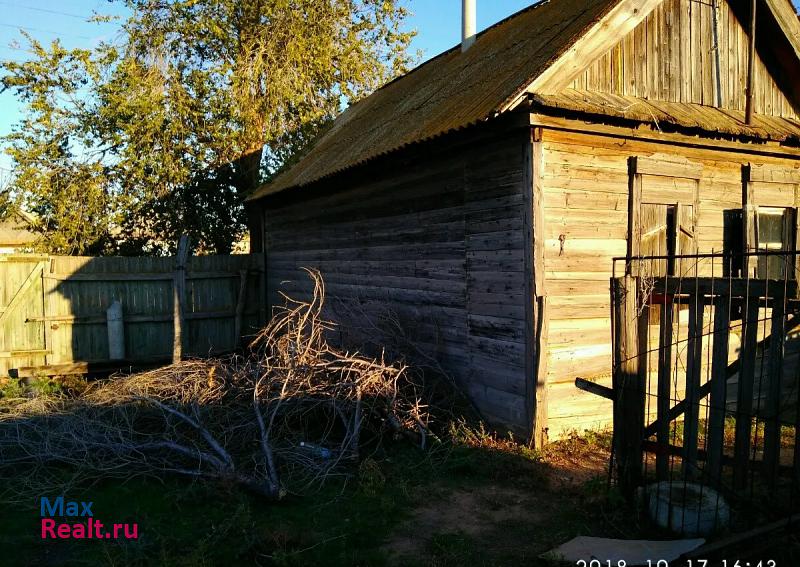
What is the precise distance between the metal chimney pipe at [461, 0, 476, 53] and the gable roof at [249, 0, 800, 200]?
0.16m

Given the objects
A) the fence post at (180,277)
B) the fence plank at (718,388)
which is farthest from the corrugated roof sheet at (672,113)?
the fence post at (180,277)

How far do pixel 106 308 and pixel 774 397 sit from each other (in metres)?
10.8

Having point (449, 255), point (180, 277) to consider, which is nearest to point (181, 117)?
point (180, 277)

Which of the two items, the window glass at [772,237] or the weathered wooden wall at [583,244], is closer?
the weathered wooden wall at [583,244]

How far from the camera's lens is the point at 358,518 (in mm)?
4965

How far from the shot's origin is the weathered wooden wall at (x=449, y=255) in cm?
673

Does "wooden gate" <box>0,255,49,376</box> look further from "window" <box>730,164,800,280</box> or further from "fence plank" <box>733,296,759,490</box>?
"window" <box>730,164,800,280</box>

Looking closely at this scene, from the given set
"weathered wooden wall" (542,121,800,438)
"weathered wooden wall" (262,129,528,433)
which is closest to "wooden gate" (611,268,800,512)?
"weathered wooden wall" (542,121,800,438)

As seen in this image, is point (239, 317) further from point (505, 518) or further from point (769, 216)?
point (769, 216)

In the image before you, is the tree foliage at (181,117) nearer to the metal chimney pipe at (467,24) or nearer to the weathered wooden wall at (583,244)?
the metal chimney pipe at (467,24)

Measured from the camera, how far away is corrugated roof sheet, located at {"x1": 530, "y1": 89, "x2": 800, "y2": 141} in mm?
6344

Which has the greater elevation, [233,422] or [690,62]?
[690,62]

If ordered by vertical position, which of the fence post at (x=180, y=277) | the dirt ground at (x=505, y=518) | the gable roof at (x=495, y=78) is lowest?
the dirt ground at (x=505, y=518)

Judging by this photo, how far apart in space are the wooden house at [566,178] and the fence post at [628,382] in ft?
5.11
